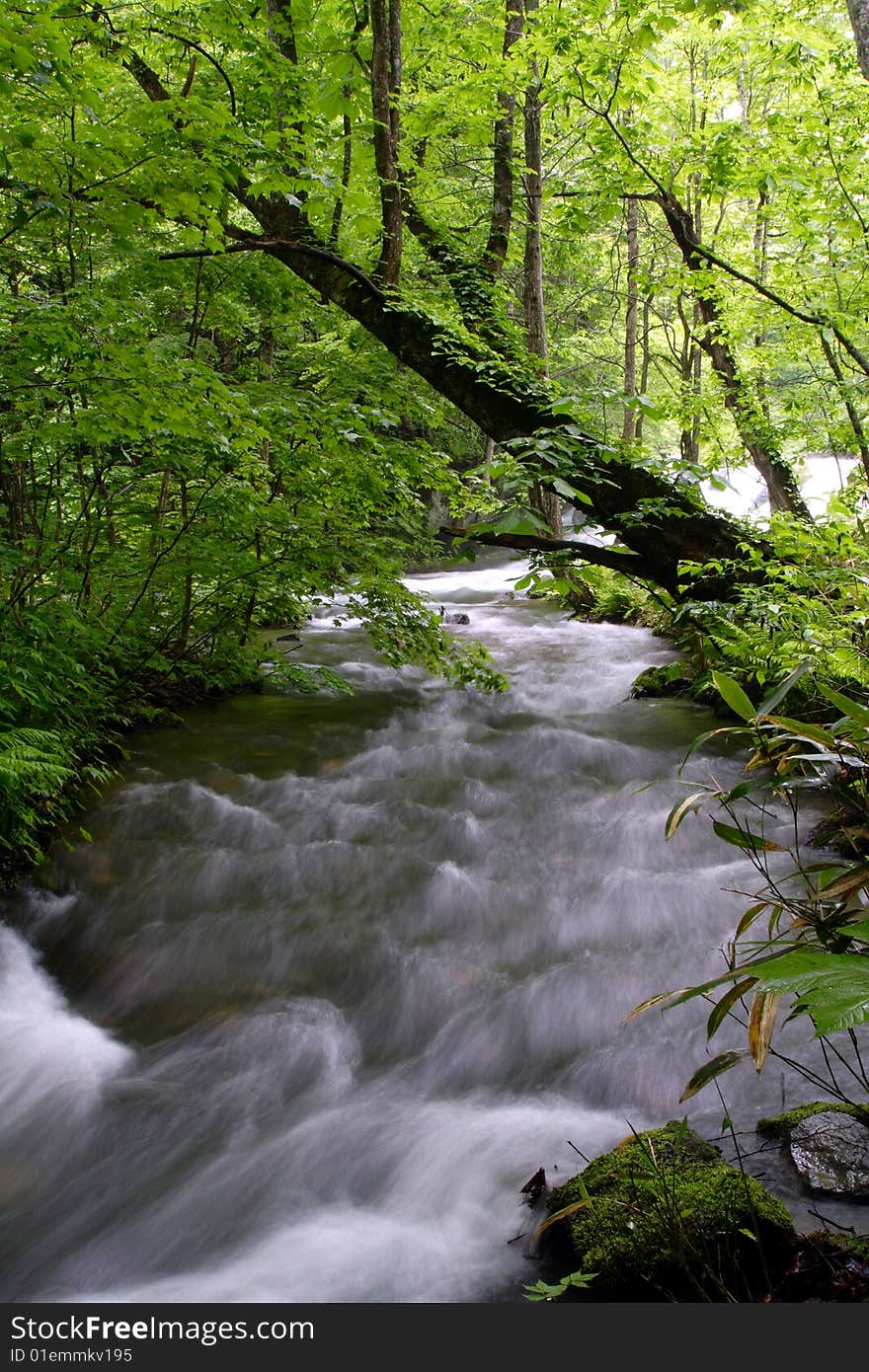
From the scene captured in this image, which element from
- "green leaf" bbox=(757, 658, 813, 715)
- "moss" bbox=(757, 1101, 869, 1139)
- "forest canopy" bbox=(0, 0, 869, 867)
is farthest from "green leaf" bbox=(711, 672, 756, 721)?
"moss" bbox=(757, 1101, 869, 1139)

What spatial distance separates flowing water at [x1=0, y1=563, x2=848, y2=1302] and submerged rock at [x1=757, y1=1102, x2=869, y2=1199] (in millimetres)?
98

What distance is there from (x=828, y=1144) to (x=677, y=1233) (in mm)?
844

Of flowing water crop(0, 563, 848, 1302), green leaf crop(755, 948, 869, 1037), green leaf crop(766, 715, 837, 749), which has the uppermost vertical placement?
green leaf crop(766, 715, 837, 749)

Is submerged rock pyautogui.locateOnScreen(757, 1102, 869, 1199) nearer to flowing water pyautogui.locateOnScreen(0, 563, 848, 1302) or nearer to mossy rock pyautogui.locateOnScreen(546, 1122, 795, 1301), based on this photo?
flowing water pyautogui.locateOnScreen(0, 563, 848, 1302)

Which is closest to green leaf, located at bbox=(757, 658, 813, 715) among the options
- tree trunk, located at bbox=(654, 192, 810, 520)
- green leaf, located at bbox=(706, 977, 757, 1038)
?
green leaf, located at bbox=(706, 977, 757, 1038)

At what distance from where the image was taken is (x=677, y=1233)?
6.54 feet

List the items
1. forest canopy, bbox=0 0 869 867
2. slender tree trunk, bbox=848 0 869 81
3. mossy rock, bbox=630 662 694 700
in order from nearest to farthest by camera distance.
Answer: forest canopy, bbox=0 0 869 867 → slender tree trunk, bbox=848 0 869 81 → mossy rock, bbox=630 662 694 700

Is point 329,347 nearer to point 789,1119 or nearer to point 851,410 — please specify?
point 851,410

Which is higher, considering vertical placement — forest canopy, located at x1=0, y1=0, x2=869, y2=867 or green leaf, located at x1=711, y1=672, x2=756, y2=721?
forest canopy, located at x1=0, y1=0, x2=869, y2=867

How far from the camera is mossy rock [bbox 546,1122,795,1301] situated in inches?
80.2

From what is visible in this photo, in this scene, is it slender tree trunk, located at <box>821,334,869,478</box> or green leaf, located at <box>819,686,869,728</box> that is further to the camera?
slender tree trunk, located at <box>821,334,869,478</box>

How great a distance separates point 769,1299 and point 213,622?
6.22m

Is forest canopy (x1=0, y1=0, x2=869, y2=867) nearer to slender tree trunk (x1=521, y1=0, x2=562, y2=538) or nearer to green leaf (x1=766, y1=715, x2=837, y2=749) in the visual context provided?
slender tree trunk (x1=521, y1=0, x2=562, y2=538)

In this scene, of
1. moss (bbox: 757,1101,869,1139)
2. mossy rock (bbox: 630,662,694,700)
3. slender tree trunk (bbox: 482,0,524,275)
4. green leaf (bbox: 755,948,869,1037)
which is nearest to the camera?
green leaf (bbox: 755,948,869,1037)
